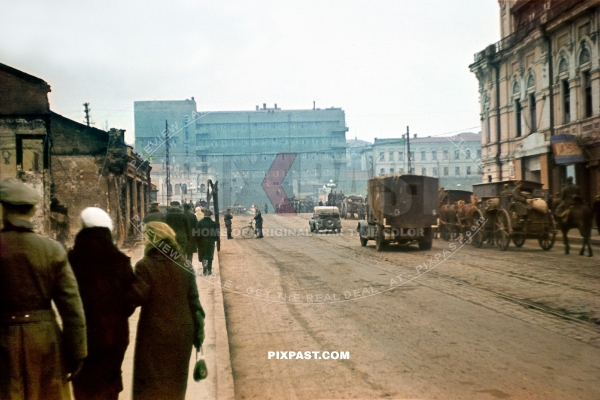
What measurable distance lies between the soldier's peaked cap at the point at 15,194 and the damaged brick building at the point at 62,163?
20.0 feet

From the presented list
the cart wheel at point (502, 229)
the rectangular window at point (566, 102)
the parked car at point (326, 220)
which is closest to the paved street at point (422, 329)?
the cart wheel at point (502, 229)

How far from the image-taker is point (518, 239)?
19031 mm

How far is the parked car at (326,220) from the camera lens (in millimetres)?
30891

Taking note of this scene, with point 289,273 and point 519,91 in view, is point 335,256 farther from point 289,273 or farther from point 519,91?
point 519,91

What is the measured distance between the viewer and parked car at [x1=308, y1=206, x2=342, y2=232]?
3089 centimetres

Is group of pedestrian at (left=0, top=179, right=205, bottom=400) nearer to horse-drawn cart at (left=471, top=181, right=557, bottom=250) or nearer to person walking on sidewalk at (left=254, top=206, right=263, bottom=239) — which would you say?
horse-drawn cart at (left=471, top=181, right=557, bottom=250)

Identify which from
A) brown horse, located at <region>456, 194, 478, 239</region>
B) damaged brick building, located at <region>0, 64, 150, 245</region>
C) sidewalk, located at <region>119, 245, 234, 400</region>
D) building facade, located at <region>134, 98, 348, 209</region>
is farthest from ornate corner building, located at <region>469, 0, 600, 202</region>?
sidewalk, located at <region>119, 245, 234, 400</region>

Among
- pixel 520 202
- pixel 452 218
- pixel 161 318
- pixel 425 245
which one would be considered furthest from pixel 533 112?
pixel 161 318

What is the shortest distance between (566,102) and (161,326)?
2599 cm

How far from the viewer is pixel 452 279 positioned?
1187cm

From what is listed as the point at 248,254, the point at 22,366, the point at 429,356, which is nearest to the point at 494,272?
the point at 429,356

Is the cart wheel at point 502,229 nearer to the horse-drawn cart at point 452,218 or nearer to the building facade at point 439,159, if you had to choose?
the horse-drawn cart at point 452,218

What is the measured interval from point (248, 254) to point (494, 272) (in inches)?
383

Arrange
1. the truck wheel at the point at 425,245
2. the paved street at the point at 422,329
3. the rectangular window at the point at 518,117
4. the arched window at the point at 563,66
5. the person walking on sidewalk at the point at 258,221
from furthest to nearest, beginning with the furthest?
the rectangular window at the point at 518,117
the person walking on sidewalk at the point at 258,221
the arched window at the point at 563,66
the truck wheel at the point at 425,245
the paved street at the point at 422,329
